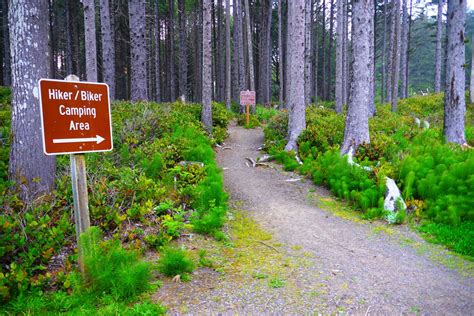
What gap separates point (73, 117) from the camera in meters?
3.60

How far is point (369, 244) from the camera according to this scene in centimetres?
572

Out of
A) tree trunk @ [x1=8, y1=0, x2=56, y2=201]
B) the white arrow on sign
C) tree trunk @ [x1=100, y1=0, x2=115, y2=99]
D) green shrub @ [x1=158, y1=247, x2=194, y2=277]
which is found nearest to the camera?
the white arrow on sign

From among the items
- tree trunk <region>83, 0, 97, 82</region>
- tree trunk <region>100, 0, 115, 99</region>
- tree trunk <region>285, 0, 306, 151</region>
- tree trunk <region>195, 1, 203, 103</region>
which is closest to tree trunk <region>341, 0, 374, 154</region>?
tree trunk <region>285, 0, 306, 151</region>

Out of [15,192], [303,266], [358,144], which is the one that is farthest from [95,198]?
[358,144]

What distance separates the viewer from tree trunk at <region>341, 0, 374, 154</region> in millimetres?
9404

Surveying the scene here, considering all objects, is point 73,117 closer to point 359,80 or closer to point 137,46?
point 359,80

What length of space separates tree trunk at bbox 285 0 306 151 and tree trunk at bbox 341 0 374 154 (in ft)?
6.28

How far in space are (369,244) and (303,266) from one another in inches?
61.7

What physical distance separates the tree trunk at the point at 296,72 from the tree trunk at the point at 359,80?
1.91 meters

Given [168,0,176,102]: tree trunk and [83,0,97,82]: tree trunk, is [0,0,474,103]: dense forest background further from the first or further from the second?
[83,0,97,82]: tree trunk

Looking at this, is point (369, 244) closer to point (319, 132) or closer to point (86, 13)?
point (319, 132)

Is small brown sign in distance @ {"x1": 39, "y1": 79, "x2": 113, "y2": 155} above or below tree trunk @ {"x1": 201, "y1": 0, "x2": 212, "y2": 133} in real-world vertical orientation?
below

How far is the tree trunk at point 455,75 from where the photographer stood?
34.9 ft

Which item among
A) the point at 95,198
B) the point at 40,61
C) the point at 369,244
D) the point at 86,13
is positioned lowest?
the point at 369,244
